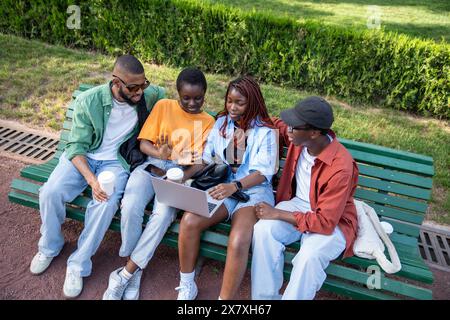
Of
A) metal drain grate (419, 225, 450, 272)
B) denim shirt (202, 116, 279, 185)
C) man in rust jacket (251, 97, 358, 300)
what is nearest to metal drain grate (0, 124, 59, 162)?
denim shirt (202, 116, 279, 185)

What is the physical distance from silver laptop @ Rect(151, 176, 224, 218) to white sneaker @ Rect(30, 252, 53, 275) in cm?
102

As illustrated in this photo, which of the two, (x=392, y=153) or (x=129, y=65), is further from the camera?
(x=392, y=153)

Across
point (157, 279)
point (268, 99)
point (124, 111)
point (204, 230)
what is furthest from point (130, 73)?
point (268, 99)

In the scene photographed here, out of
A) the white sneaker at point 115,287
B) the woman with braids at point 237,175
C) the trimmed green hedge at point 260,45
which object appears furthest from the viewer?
the trimmed green hedge at point 260,45

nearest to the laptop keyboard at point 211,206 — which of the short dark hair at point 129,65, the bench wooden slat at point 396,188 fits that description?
the short dark hair at point 129,65

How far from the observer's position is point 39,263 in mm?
3203

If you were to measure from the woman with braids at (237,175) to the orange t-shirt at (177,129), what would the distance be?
11cm

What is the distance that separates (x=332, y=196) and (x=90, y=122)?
1.94m

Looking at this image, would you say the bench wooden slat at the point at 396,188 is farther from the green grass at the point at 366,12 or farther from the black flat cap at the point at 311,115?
the green grass at the point at 366,12

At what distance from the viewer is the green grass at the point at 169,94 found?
5020 millimetres

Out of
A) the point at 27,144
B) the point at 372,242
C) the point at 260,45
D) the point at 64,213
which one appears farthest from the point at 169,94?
the point at 372,242

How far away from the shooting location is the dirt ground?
10.1 feet

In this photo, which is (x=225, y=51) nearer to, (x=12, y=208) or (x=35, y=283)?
(x=12, y=208)

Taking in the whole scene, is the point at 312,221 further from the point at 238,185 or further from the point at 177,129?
the point at 177,129
